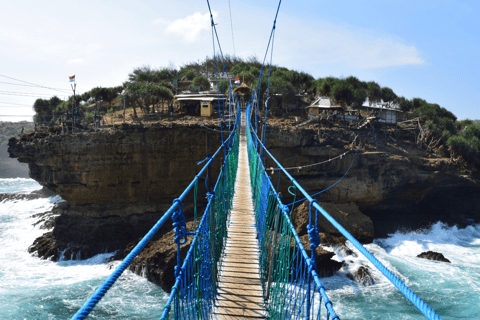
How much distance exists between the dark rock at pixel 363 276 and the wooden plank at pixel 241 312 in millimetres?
7800

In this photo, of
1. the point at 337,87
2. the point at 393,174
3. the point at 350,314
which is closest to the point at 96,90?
the point at 337,87

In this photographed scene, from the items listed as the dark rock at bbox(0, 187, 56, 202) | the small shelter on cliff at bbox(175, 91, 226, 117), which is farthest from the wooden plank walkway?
the dark rock at bbox(0, 187, 56, 202)

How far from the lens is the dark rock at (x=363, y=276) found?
8.84 metres

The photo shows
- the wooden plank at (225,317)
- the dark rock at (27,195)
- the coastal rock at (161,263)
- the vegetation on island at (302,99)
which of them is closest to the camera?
the wooden plank at (225,317)

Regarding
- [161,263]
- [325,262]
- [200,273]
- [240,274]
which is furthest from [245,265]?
[325,262]

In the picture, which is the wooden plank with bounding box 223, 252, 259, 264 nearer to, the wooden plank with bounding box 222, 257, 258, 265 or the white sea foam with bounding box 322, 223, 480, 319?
the wooden plank with bounding box 222, 257, 258, 265

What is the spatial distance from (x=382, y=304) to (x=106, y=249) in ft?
30.3

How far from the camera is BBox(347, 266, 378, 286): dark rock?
348 inches

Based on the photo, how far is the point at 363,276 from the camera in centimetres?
893

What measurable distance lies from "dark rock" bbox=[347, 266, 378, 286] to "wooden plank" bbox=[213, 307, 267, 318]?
25.6ft

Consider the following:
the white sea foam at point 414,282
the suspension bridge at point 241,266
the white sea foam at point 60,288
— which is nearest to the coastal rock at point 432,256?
the white sea foam at point 414,282

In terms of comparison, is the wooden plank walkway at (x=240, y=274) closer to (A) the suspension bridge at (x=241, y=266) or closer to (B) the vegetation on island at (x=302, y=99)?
(A) the suspension bridge at (x=241, y=266)

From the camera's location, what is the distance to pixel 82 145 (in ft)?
38.7

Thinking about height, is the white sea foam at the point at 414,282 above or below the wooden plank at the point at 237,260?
below
